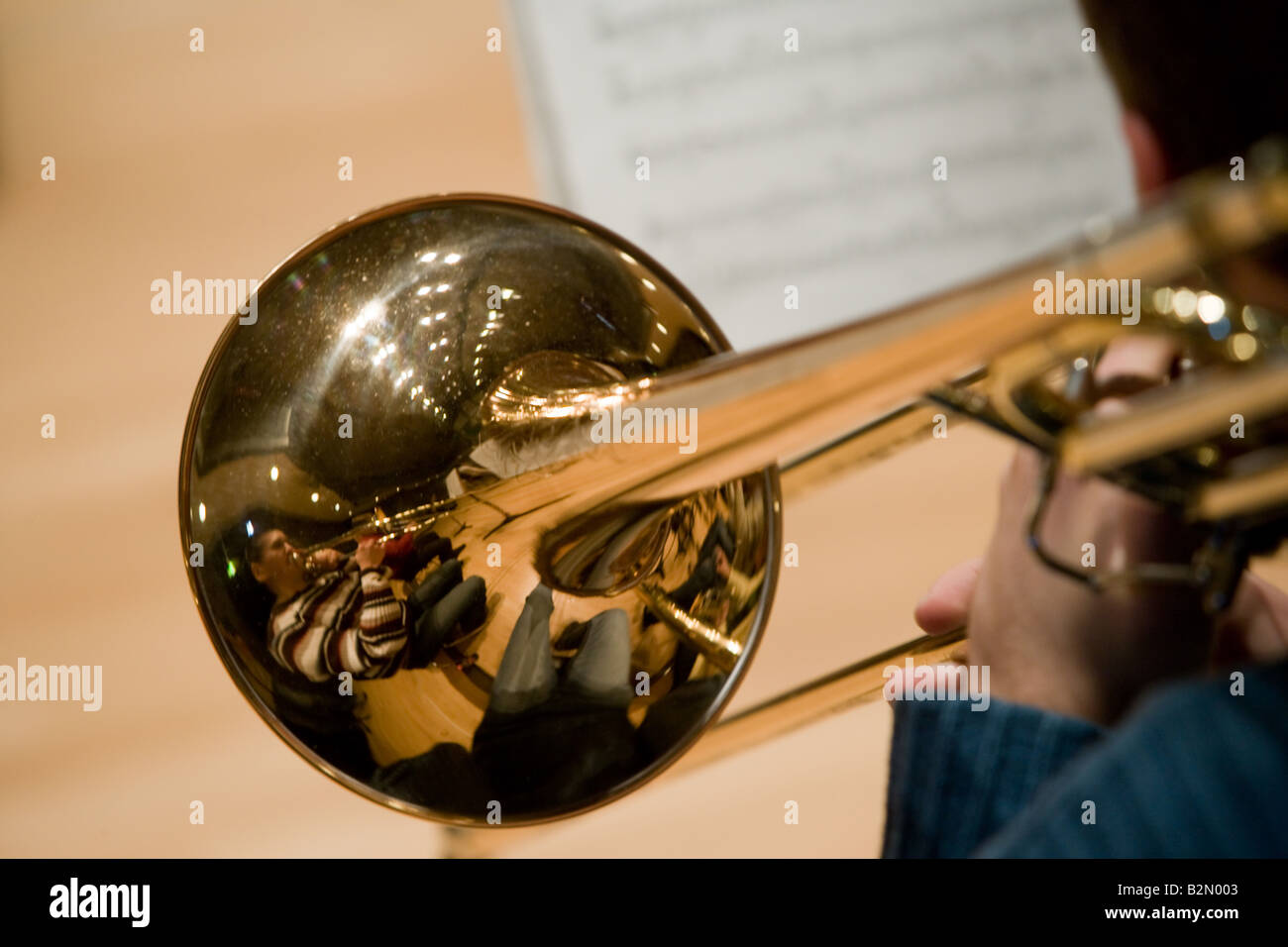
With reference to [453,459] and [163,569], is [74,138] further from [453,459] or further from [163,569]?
[453,459]

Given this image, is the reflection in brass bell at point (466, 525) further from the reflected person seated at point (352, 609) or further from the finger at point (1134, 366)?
the finger at point (1134, 366)

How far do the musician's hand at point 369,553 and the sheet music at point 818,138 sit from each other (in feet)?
1.83

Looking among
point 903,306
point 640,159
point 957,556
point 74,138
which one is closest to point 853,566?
point 957,556

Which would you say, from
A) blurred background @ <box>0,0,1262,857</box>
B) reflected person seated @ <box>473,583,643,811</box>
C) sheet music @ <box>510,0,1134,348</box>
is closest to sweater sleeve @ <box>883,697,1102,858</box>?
reflected person seated @ <box>473,583,643,811</box>

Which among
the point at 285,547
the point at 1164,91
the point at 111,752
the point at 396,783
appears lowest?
the point at 111,752

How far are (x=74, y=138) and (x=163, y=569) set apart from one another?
40 cm

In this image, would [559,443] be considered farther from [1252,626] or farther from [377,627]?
[1252,626]

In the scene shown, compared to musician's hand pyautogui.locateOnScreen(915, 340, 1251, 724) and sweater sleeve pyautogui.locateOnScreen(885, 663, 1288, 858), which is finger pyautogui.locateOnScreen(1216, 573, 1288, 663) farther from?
sweater sleeve pyautogui.locateOnScreen(885, 663, 1288, 858)

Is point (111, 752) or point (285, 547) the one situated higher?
point (285, 547)

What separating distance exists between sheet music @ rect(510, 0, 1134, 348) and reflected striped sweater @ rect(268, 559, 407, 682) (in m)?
0.56

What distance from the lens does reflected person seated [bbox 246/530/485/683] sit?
1.38ft

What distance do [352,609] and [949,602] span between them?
0.88 ft

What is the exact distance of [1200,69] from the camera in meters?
0.27
